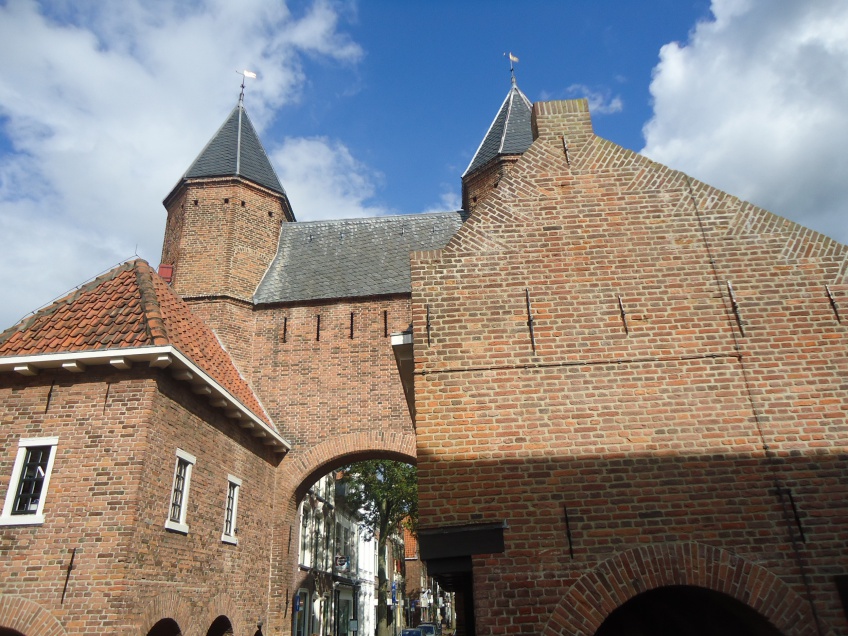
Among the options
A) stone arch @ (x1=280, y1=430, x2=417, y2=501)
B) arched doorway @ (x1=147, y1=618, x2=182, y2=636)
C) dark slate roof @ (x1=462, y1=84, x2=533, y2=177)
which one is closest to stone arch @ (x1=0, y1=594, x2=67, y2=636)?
arched doorway @ (x1=147, y1=618, x2=182, y2=636)

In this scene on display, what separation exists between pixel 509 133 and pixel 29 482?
1596cm

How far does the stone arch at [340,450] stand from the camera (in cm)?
1453

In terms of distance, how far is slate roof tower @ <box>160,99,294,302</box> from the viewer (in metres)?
16.4

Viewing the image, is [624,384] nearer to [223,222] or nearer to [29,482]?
[29,482]

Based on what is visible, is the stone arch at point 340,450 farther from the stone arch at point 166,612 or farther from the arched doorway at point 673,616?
the arched doorway at point 673,616

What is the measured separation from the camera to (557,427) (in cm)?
600

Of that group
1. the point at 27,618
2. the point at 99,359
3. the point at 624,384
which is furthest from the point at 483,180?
the point at 27,618

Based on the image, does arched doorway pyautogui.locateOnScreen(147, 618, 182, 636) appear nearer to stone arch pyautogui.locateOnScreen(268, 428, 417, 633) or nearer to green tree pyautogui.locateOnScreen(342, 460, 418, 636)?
stone arch pyautogui.locateOnScreen(268, 428, 417, 633)

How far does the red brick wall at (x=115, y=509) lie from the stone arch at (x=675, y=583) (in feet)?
20.8

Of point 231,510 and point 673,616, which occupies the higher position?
point 231,510

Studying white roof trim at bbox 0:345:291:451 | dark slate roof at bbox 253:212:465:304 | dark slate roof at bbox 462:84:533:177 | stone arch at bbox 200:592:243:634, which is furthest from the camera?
dark slate roof at bbox 462:84:533:177

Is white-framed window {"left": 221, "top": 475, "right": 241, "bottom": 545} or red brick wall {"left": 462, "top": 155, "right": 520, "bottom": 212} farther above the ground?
red brick wall {"left": 462, "top": 155, "right": 520, "bottom": 212}

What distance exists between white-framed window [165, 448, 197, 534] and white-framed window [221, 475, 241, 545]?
167 cm

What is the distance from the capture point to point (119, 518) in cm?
848
